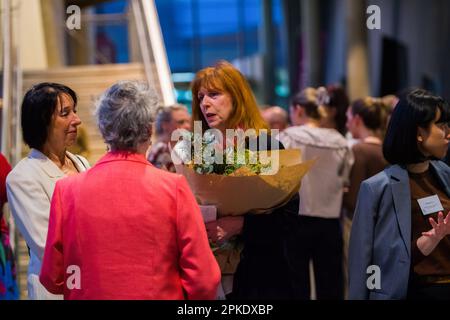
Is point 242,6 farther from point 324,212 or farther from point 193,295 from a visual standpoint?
point 193,295

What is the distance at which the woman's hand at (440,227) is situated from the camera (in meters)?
3.32

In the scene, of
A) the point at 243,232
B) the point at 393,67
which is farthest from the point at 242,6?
the point at 243,232

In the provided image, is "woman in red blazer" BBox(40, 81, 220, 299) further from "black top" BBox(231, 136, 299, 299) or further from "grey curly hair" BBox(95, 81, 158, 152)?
"black top" BBox(231, 136, 299, 299)

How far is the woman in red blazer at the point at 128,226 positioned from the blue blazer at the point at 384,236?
937 mm

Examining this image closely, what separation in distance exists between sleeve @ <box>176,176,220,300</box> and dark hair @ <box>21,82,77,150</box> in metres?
0.94

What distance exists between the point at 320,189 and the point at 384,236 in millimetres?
2308

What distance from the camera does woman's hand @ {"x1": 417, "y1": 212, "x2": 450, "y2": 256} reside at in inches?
131

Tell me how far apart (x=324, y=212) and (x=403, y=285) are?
7.65 feet

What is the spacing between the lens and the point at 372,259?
3.56 m

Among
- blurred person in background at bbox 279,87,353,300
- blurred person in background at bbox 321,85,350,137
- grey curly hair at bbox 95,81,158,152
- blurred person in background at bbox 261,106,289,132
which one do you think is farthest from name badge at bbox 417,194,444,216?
blurred person in background at bbox 261,106,289,132

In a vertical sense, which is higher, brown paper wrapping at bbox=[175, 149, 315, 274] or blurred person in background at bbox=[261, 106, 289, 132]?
brown paper wrapping at bbox=[175, 149, 315, 274]

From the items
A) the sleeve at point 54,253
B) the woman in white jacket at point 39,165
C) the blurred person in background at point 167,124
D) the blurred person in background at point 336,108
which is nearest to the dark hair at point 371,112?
the blurred person in background at point 336,108

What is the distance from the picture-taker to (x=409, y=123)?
11.5ft

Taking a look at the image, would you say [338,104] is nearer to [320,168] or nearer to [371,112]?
[371,112]
